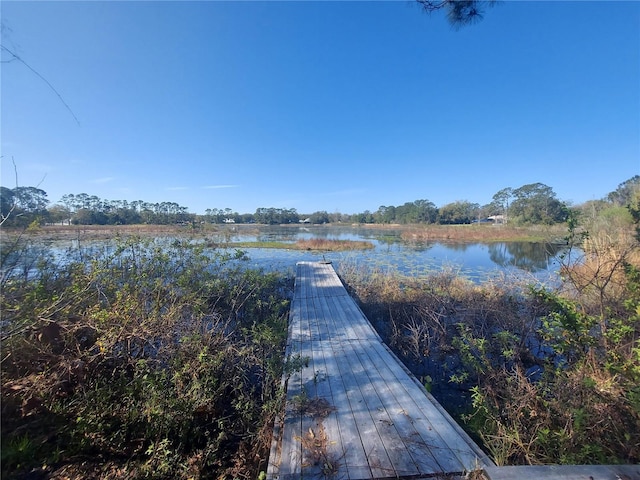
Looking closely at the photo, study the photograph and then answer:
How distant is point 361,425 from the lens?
2156 mm

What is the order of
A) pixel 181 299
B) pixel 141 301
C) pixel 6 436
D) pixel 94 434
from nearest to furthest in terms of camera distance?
pixel 6 436, pixel 94 434, pixel 141 301, pixel 181 299

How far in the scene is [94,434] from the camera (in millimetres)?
2121

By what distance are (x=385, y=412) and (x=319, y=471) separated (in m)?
0.88

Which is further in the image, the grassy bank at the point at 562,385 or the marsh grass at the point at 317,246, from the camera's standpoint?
the marsh grass at the point at 317,246

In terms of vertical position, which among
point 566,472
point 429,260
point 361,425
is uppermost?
point 566,472

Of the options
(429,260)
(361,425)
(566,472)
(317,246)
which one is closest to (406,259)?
(429,260)

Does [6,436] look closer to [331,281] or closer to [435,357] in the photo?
[435,357]

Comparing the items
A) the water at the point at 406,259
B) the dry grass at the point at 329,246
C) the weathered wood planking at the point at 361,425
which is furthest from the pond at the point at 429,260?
the weathered wood planking at the point at 361,425

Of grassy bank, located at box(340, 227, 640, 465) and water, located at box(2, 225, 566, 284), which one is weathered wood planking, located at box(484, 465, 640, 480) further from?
water, located at box(2, 225, 566, 284)

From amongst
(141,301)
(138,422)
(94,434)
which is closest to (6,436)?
(94,434)

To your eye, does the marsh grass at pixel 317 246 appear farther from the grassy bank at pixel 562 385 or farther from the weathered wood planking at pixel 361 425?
the weathered wood planking at pixel 361 425

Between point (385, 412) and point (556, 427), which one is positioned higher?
point (385, 412)

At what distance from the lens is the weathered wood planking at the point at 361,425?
5.73 feet

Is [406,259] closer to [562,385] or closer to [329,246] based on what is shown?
[329,246]
